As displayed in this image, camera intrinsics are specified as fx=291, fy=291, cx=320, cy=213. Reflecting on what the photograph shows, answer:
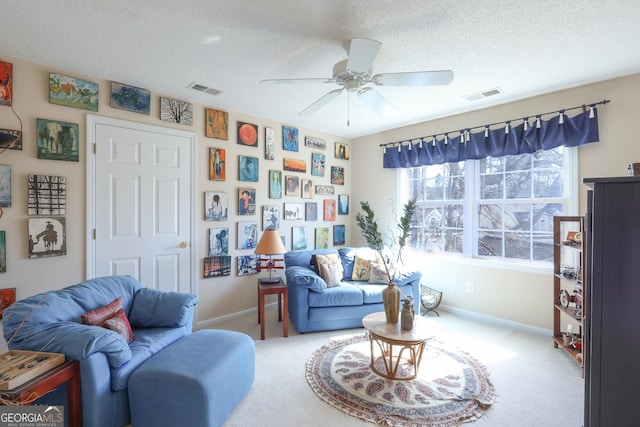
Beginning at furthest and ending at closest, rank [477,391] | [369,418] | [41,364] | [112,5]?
1. [477,391]
2. [369,418]
3. [112,5]
4. [41,364]

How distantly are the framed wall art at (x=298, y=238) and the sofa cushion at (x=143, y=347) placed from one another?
213cm

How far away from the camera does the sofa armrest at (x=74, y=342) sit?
158 cm

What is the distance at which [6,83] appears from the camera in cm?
233

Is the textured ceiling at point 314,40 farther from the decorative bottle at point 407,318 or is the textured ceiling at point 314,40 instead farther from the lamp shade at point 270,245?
the decorative bottle at point 407,318

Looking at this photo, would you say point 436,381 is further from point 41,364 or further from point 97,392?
point 41,364

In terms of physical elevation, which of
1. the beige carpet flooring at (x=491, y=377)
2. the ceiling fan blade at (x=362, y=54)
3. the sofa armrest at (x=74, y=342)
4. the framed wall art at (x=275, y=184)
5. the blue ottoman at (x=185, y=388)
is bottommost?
the beige carpet flooring at (x=491, y=377)

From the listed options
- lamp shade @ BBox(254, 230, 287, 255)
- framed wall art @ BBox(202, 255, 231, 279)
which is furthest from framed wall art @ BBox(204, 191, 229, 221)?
lamp shade @ BBox(254, 230, 287, 255)

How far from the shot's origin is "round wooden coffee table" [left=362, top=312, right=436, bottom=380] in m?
2.14

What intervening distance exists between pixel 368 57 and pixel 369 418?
2.32 meters

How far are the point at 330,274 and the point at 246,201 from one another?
1.42m

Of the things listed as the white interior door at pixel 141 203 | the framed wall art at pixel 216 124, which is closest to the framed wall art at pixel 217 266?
the white interior door at pixel 141 203

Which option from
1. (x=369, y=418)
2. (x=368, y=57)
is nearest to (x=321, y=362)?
(x=369, y=418)

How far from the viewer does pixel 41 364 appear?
57.2 inches

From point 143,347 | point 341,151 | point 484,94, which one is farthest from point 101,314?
point 484,94
